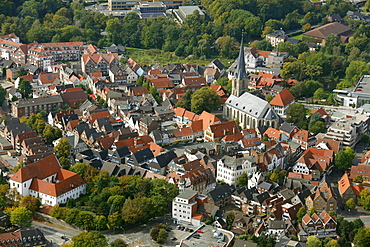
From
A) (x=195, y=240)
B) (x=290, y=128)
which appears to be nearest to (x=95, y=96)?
(x=290, y=128)

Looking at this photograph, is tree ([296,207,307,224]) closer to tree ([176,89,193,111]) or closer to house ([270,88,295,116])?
house ([270,88,295,116])

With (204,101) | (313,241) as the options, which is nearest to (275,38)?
(204,101)

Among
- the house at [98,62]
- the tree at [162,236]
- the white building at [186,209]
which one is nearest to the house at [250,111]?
the white building at [186,209]

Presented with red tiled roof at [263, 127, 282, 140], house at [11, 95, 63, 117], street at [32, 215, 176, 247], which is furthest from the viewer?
house at [11, 95, 63, 117]

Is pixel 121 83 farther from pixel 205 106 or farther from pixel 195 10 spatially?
pixel 195 10

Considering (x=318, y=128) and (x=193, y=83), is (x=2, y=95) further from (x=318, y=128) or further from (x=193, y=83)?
(x=318, y=128)

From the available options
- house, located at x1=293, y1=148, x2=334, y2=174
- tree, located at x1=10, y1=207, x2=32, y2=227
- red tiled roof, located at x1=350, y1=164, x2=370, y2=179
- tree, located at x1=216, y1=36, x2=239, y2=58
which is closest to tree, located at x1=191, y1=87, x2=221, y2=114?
house, located at x1=293, y1=148, x2=334, y2=174
